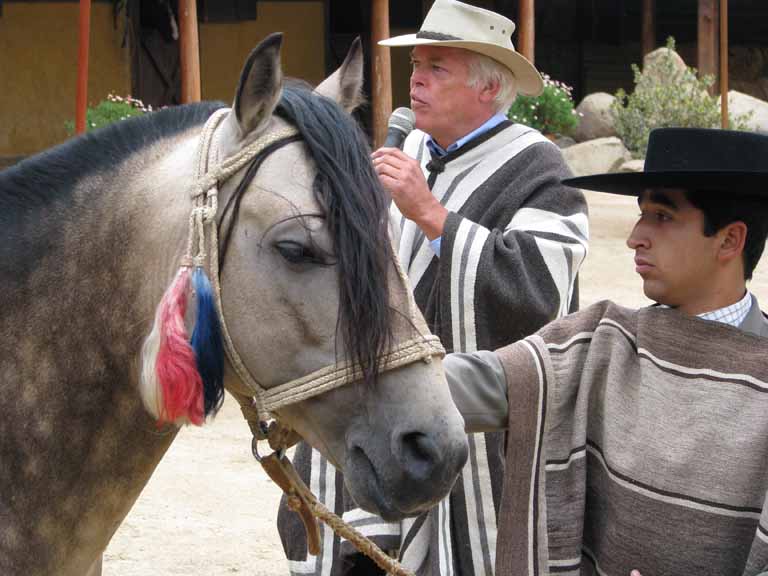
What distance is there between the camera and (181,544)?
453 centimetres

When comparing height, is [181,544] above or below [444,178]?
below

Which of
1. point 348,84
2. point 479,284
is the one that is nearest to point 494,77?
point 479,284

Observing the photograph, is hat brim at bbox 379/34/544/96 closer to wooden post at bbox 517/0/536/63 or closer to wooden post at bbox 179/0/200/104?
wooden post at bbox 179/0/200/104

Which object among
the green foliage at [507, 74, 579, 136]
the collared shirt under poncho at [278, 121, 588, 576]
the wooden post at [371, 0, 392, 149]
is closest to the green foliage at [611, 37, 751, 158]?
the green foliage at [507, 74, 579, 136]

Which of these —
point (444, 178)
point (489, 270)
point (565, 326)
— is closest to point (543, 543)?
point (565, 326)

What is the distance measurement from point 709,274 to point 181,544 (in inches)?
119

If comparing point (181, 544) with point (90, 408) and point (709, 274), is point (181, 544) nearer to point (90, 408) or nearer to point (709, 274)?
point (90, 408)

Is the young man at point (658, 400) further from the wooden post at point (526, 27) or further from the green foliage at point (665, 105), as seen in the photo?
the green foliage at point (665, 105)

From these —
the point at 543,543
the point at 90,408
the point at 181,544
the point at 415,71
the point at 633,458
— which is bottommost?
the point at 181,544

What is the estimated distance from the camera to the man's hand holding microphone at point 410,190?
2736 millimetres

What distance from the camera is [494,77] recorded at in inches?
121

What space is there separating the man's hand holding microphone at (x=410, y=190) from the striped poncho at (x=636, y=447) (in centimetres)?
64

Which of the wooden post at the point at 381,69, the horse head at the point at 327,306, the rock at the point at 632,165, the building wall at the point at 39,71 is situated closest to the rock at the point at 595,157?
the rock at the point at 632,165

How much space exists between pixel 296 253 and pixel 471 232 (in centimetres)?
103
